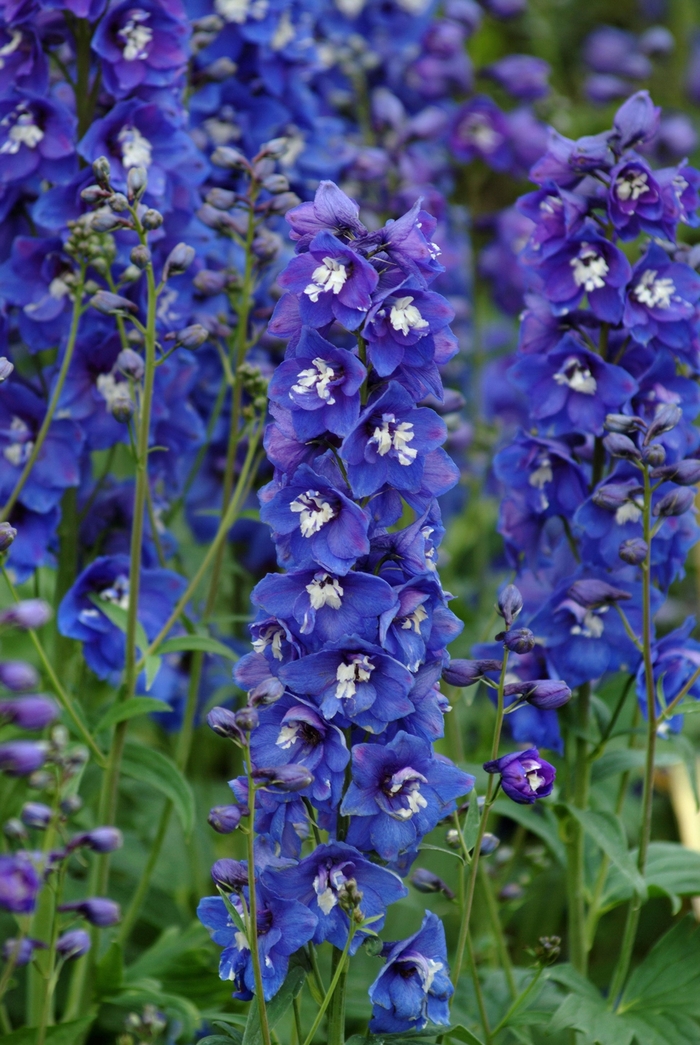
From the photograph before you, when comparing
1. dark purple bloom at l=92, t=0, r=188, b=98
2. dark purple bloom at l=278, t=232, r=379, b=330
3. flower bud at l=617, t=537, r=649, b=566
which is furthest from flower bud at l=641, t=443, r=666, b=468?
dark purple bloom at l=92, t=0, r=188, b=98

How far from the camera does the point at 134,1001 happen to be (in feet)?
8.91

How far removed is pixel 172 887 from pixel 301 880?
5.64ft

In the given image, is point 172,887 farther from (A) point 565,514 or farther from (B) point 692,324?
(B) point 692,324

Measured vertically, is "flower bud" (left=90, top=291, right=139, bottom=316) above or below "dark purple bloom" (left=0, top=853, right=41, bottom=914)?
above

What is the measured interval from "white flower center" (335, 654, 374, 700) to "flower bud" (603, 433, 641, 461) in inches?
30.9

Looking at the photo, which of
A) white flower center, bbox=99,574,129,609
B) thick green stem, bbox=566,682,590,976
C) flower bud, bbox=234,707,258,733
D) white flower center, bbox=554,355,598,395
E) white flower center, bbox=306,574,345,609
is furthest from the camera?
white flower center, bbox=99,574,129,609

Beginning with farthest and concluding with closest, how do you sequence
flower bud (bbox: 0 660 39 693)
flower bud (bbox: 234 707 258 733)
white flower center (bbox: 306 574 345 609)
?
white flower center (bbox: 306 574 345 609), flower bud (bbox: 234 707 258 733), flower bud (bbox: 0 660 39 693)

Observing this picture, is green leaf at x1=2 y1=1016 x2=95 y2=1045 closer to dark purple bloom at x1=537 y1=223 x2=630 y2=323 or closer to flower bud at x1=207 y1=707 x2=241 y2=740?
flower bud at x1=207 y1=707 x2=241 y2=740

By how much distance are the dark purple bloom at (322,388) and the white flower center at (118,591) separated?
115cm

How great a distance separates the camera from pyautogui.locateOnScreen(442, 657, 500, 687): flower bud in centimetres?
216

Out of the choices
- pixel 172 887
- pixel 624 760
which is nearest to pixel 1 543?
pixel 624 760

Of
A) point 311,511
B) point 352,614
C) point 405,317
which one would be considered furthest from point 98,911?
point 405,317

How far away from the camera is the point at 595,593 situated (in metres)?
2.55

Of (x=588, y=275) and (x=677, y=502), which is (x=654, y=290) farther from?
(x=677, y=502)
